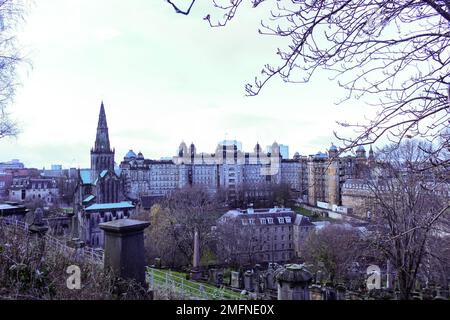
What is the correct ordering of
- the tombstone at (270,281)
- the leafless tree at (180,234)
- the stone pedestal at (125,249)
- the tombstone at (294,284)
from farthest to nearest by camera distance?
the leafless tree at (180,234), the tombstone at (270,281), the stone pedestal at (125,249), the tombstone at (294,284)

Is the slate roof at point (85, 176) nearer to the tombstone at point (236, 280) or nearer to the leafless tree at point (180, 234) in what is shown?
the leafless tree at point (180, 234)

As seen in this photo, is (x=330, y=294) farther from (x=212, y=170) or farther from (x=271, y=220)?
(x=212, y=170)

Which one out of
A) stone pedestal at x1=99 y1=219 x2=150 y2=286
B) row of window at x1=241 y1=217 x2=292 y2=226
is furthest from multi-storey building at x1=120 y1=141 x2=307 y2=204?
stone pedestal at x1=99 y1=219 x2=150 y2=286

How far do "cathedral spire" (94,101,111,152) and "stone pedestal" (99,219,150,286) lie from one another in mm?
44094

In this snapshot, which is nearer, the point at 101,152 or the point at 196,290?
the point at 196,290

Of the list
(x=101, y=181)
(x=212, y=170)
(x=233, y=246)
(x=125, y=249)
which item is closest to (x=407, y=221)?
(x=125, y=249)

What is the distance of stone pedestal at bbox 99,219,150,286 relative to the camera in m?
5.84

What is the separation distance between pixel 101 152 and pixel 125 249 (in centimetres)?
4440

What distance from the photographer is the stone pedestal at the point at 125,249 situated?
5.84 meters

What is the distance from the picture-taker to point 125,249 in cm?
592

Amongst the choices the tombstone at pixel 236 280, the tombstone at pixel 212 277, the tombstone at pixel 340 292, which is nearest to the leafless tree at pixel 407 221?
the tombstone at pixel 340 292

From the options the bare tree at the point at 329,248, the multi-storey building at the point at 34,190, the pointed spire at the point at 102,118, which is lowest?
the bare tree at the point at 329,248

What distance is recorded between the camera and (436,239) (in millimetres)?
13281
